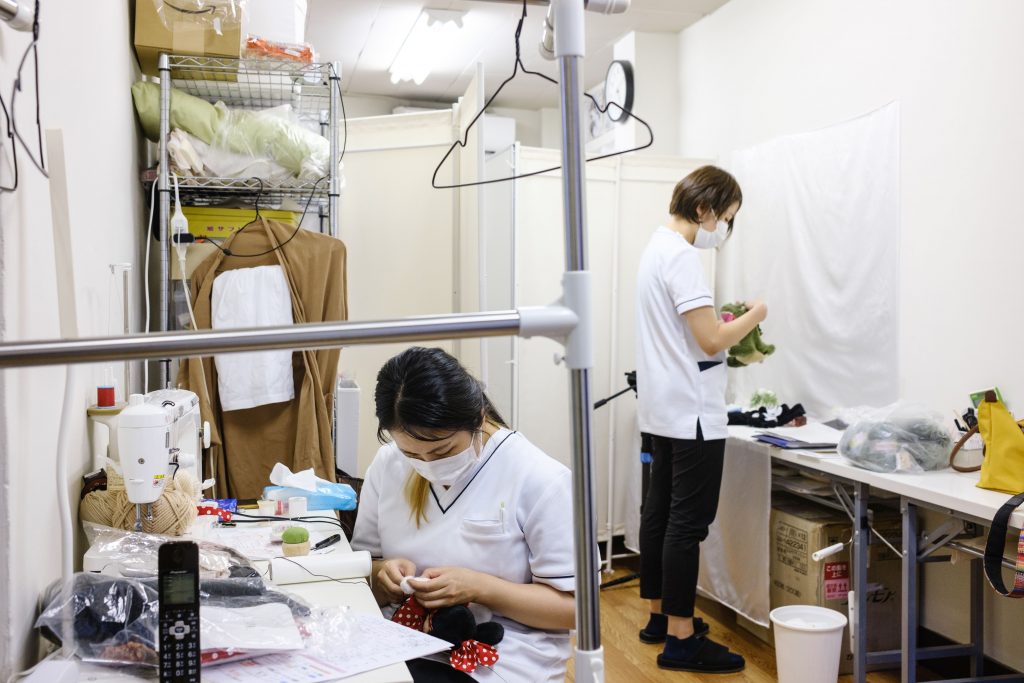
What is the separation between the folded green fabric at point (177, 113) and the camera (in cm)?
243

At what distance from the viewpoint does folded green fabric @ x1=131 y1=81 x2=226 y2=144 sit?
2430mm

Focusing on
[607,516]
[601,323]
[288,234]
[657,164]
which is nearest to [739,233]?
[657,164]

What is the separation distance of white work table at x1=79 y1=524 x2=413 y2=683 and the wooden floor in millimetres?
1323

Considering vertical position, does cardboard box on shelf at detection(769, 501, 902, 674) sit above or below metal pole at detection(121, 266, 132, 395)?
below

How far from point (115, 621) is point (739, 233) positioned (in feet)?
10.8

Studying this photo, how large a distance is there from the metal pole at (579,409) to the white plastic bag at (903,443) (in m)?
1.99

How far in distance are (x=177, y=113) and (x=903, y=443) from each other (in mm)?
2249

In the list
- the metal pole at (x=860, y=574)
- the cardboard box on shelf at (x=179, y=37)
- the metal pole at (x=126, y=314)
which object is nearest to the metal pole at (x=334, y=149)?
the cardboard box on shelf at (x=179, y=37)

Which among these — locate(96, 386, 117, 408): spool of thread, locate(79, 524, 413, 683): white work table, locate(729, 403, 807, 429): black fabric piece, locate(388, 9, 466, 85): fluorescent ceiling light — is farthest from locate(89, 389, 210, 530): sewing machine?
locate(388, 9, 466, 85): fluorescent ceiling light

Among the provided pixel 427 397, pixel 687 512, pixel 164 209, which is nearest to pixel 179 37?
pixel 164 209

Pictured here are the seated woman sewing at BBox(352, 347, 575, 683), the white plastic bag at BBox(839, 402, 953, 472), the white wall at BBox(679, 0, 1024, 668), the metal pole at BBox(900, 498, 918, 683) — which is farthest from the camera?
the white wall at BBox(679, 0, 1024, 668)

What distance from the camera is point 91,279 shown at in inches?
66.1

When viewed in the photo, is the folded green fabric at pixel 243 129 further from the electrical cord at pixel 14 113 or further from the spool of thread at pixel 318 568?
the spool of thread at pixel 318 568

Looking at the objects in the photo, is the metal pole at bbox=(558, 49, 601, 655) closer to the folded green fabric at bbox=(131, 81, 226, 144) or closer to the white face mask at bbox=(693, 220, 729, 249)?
the folded green fabric at bbox=(131, 81, 226, 144)
